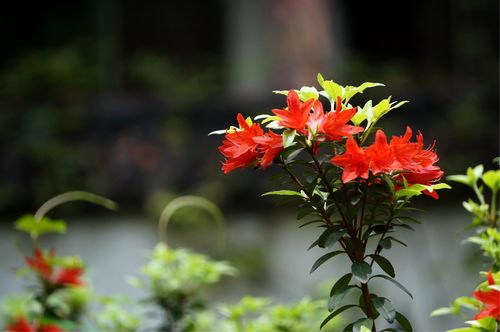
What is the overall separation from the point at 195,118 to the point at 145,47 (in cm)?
115

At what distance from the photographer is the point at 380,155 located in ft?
3.38

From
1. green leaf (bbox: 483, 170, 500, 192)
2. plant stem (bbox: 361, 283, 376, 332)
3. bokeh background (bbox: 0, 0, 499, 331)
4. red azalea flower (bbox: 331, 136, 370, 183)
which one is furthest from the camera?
bokeh background (bbox: 0, 0, 499, 331)

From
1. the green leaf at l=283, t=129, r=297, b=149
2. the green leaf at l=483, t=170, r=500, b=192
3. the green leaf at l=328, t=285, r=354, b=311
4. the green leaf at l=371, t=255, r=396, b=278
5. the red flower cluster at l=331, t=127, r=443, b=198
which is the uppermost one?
the green leaf at l=483, t=170, r=500, b=192

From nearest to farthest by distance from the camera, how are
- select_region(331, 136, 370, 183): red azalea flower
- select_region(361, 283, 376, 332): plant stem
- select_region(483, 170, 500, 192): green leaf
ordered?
select_region(331, 136, 370, 183): red azalea flower → select_region(361, 283, 376, 332): plant stem → select_region(483, 170, 500, 192): green leaf

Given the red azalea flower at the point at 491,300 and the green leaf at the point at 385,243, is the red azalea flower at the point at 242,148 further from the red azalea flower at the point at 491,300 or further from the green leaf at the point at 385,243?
the red azalea flower at the point at 491,300

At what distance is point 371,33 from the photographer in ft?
17.4

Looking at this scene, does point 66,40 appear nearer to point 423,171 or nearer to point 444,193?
point 444,193

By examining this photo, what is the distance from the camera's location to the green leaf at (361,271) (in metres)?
1.06

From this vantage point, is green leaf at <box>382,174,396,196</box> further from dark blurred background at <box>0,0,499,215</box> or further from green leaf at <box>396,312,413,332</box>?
dark blurred background at <box>0,0,499,215</box>

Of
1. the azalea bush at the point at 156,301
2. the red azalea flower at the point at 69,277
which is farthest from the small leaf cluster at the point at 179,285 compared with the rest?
the red azalea flower at the point at 69,277

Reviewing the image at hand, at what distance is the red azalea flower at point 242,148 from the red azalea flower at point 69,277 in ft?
2.75

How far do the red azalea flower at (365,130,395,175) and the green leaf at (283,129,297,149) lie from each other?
0.10m

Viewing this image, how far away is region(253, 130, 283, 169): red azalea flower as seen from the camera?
1.03 metres

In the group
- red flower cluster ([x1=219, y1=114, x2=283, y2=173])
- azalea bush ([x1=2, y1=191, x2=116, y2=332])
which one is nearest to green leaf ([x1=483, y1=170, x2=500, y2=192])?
red flower cluster ([x1=219, y1=114, x2=283, y2=173])
